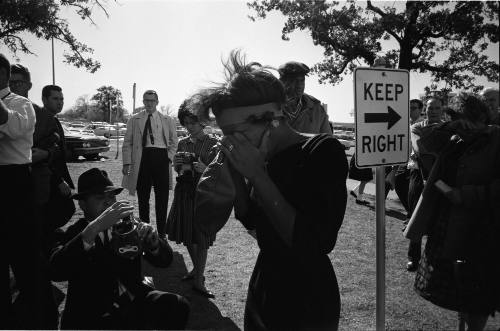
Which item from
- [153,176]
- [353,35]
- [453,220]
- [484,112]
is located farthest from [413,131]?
[353,35]

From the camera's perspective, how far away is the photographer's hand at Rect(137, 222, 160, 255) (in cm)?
232

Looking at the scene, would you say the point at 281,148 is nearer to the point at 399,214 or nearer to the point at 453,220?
the point at 453,220

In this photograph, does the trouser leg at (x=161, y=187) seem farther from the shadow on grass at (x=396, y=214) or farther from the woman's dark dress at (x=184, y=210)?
the shadow on grass at (x=396, y=214)

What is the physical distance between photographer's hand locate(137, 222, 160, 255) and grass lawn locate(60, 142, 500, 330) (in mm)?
1307

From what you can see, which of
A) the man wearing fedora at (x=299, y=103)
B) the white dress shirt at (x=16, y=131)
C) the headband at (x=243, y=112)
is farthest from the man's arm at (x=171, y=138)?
the headband at (x=243, y=112)

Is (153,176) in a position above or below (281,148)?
below

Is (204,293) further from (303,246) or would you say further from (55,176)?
(303,246)

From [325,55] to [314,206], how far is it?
848 inches

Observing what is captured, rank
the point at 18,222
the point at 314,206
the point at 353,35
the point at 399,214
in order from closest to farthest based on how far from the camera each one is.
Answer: the point at 314,206
the point at 18,222
the point at 399,214
the point at 353,35

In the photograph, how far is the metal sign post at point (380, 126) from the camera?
2.51 m

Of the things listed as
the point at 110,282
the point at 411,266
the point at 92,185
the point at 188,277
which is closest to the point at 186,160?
the point at 188,277

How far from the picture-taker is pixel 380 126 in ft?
8.52

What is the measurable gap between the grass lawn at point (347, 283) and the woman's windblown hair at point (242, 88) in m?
2.53

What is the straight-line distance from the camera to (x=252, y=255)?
214 inches
